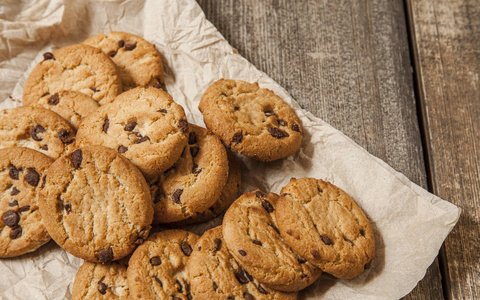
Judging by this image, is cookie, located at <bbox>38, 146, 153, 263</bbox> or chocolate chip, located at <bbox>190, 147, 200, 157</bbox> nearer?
cookie, located at <bbox>38, 146, 153, 263</bbox>

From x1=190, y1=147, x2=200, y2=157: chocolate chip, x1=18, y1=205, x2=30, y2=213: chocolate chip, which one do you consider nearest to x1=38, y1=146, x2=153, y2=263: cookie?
x1=18, y1=205, x2=30, y2=213: chocolate chip

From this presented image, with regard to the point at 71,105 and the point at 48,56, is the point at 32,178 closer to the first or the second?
the point at 71,105

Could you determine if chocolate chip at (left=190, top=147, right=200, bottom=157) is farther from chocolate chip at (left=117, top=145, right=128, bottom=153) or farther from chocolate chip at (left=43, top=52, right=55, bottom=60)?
chocolate chip at (left=43, top=52, right=55, bottom=60)

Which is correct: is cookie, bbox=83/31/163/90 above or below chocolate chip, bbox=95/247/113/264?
above

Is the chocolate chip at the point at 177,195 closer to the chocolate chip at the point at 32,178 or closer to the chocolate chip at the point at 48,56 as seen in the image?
the chocolate chip at the point at 32,178

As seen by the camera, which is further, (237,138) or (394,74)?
(394,74)

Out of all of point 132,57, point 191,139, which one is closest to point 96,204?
point 191,139

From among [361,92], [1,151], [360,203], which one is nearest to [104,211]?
[1,151]

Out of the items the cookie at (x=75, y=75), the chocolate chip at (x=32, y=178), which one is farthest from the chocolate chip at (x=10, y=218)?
the cookie at (x=75, y=75)
